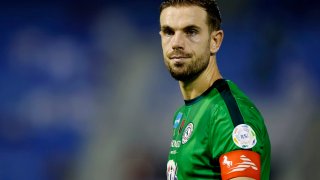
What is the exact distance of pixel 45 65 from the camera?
5512mm

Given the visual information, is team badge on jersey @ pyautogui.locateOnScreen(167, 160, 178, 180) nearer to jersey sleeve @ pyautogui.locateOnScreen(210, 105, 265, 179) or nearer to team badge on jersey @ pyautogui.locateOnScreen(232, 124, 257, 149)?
jersey sleeve @ pyautogui.locateOnScreen(210, 105, 265, 179)

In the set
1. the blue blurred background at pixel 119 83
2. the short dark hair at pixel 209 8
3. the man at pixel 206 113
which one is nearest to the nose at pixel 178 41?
the man at pixel 206 113

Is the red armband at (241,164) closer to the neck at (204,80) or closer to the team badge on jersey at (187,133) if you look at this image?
the team badge on jersey at (187,133)

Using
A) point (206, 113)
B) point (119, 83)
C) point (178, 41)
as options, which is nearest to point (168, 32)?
point (178, 41)

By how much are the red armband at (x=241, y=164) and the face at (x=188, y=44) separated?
47 centimetres

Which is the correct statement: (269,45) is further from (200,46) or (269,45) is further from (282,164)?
(200,46)

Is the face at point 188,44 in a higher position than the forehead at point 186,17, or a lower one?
lower

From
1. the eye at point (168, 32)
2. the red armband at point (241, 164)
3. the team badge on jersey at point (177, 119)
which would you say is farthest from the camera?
the team badge on jersey at point (177, 119)

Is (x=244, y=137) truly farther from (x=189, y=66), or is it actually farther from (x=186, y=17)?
(x=186, y=17)

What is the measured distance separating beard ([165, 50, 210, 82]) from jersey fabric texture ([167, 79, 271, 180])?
9cm

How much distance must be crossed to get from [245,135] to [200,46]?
19.7 inches

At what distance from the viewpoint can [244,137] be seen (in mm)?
2027

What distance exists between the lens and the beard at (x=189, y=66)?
2.37 m

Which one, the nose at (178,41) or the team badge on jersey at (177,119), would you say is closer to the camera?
the nose at (178,41)
